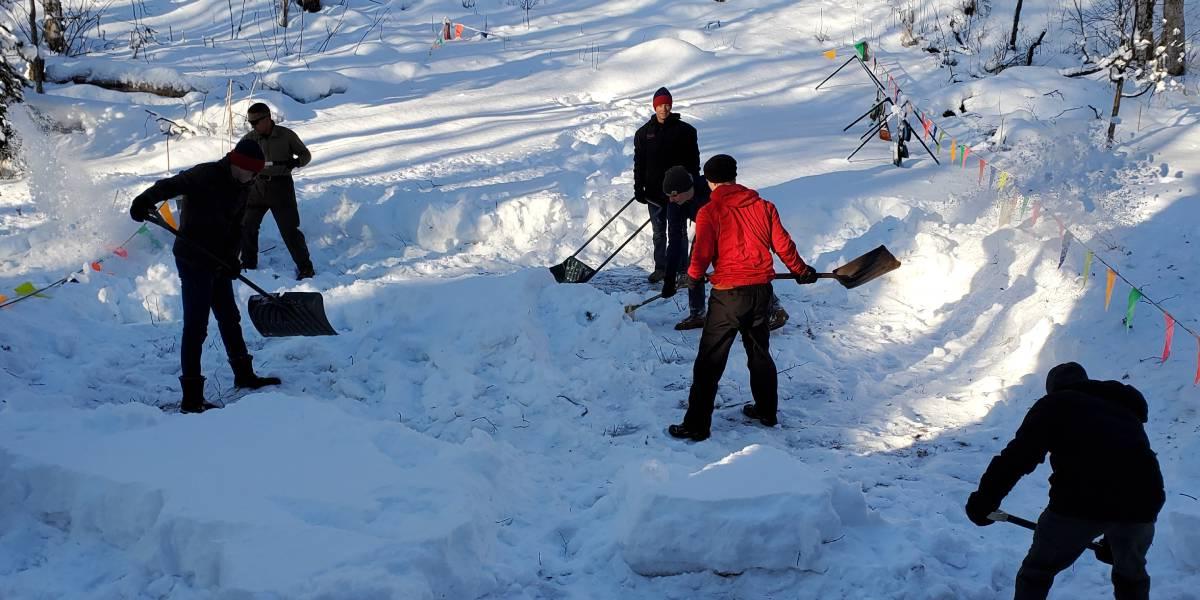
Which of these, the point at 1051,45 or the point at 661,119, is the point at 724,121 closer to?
the point at 661,119

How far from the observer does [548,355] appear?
655cm

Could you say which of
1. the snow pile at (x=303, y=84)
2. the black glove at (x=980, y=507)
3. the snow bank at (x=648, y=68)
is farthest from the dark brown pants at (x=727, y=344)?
the snow pile at (x=303, y=84)

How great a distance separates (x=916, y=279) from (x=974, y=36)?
443 inches

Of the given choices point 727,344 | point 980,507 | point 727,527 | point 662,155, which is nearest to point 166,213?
point 662,155

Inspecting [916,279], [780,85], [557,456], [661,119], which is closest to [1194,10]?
[780,85]

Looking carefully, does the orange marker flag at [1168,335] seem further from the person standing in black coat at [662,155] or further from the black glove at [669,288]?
the person standing in black coat at [662,155]

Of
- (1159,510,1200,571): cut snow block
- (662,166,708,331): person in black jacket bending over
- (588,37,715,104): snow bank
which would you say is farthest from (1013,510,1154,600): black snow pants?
(588,37,715,104): snow bank

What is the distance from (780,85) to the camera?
47.8 ft

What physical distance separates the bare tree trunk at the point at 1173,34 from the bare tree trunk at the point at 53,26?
15.8 metres

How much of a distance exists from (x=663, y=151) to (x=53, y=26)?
11530mm

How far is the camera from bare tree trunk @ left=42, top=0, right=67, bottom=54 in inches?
566

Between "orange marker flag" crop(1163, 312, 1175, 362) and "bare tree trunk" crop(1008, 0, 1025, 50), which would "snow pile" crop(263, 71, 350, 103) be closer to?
"orange marker flag" crop(1163, 312, 1175, 362)

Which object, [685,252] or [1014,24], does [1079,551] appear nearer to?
[685,252]

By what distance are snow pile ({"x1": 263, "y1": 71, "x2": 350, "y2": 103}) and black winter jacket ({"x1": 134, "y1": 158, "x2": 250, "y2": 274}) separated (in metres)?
7.78
